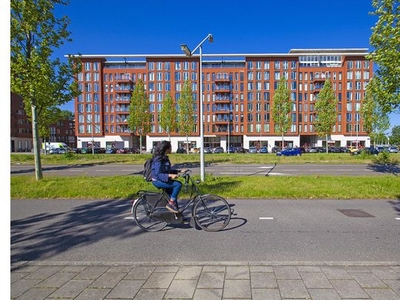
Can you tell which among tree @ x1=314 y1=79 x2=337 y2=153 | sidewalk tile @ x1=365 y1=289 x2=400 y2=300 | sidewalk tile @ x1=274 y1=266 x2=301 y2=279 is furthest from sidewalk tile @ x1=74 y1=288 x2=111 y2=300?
tree @ x1=314 y1=79 x2=337 y2=153

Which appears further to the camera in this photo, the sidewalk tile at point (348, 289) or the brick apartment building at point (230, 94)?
the brick apartment building at point (230, 94)

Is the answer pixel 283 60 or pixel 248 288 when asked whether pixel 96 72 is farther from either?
pixel 248 288

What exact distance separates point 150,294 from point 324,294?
6.43 ft

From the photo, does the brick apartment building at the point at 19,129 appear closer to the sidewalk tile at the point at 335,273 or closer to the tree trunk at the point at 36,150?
the tree trunk at the point at 36,150

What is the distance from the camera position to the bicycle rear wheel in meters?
4.63

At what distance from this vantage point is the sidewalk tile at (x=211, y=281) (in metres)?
A: 2.74

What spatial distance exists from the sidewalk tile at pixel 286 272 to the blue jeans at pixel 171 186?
2.19 metres

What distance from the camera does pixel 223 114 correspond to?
62.4 metres

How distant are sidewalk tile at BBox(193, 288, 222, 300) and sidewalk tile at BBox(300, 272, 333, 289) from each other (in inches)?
42.4

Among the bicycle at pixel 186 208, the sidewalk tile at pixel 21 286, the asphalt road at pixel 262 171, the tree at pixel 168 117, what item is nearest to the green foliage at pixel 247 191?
the bicycle at pixel 186 208

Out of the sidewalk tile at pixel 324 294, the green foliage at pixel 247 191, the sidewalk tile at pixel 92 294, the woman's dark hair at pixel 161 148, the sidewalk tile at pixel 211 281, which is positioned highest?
the woman's dark hair at pixel 161 148
